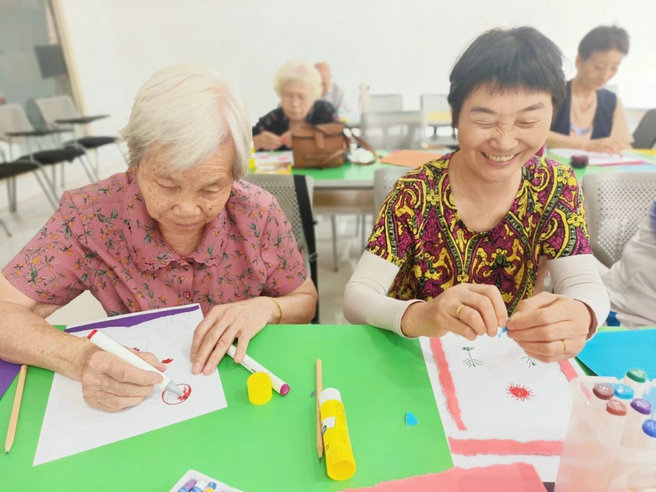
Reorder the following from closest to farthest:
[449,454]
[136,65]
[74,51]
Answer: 1. [449,454]
2. [74,51]
3. [136,65]

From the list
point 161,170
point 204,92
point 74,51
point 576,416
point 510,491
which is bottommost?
point 510,491

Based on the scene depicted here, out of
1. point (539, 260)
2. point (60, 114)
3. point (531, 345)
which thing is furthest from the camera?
point (60, 114)

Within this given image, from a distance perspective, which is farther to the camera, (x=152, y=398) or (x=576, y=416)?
(x=152, y=398)

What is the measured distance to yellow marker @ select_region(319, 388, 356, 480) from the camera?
2.08ft

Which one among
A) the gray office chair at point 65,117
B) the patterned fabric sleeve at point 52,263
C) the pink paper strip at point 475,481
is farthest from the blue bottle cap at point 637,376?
the gray office chair at point 65,117

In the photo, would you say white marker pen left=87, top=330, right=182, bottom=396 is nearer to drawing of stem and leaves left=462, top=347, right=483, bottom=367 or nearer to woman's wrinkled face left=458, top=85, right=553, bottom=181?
drawing of stem and leaves left=462, top=347, right=483, bottom=367

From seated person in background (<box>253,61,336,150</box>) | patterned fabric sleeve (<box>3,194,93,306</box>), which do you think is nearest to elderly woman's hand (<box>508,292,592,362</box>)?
patterned fabric sleeve (<box>3,194,93,306</box>)

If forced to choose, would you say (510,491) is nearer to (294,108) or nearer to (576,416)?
(576,416)

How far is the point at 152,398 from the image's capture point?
80cm

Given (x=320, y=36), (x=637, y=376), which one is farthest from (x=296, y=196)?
(x=320, y=36)

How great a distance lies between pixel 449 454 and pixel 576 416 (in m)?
0.21

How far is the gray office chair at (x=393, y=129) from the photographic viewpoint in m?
3.46

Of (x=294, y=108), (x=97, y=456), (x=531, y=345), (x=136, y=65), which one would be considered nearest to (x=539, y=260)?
(x=531, y=345)

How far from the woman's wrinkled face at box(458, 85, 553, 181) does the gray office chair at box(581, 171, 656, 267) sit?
2.98ft
